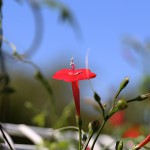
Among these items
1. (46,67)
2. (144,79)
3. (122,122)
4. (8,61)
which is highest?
(8,61)

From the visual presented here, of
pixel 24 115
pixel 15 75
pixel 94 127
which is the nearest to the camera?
pixel 94 127

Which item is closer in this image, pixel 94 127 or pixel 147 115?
pixel 94 127

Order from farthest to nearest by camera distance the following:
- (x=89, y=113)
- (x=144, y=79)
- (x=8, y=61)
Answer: (x=89, y=113) < (x=144, y=79) < (x=8, y=61)

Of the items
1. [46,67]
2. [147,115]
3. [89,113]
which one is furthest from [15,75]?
[147,115]

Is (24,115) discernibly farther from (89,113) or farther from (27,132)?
(27,132)

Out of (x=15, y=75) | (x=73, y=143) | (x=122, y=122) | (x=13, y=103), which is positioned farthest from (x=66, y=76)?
(x=15, y=75)

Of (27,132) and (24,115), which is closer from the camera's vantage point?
(27,132)

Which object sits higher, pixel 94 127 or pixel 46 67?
pixel 94 127

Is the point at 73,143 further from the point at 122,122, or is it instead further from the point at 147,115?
the point at 122,122

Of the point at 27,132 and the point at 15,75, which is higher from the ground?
the point at 27,132
